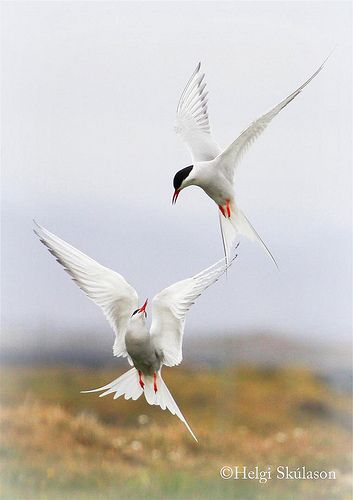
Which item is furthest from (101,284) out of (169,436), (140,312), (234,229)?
(169,436)

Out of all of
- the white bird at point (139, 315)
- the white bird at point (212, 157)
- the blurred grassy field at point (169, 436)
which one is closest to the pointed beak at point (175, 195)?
the white bird at point (212, 157)

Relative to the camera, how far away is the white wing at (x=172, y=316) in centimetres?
351

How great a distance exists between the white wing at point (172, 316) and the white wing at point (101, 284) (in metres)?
0.10

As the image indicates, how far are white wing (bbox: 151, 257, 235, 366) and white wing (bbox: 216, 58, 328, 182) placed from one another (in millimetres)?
419

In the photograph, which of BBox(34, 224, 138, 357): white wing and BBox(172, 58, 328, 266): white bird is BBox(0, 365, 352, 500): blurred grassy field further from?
BBox(172, 58, 328, 266): white bird

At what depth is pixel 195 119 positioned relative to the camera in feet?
12.2

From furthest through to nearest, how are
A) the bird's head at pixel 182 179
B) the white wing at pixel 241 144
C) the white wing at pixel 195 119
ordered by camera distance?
the white wing at pixel 195 119, the bird's head at pixel 182 179, the white wing at pixel 241 144

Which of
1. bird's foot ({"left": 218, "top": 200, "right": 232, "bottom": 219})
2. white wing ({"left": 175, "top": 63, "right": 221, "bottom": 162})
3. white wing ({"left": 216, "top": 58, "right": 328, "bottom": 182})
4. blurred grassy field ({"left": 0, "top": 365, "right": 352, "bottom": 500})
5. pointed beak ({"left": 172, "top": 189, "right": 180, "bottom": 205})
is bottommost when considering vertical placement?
blurred grassy field ({"left": 0, "top": 365, "right": 352, "bottom": 500})

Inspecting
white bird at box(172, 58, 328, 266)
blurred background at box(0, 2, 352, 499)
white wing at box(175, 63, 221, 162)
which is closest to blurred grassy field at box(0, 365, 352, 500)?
blurred background at box(0, 2, 352, 499)

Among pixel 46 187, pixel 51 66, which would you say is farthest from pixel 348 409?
pixel 51 66

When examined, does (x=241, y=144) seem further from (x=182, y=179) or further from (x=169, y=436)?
(x=169, y=436)

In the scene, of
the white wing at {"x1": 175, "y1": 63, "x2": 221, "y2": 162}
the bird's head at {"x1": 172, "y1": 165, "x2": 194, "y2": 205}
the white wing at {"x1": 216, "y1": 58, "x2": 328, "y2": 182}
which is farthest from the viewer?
the white wing at {"x1": 175, "y1": 63, "x2": 221, "y2": 162}

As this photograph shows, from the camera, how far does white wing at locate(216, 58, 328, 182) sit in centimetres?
343

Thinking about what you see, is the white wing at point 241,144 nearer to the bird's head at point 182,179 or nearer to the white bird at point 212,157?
the white bird at point 212,157
